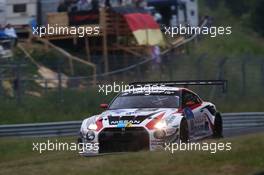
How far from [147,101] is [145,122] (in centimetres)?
144

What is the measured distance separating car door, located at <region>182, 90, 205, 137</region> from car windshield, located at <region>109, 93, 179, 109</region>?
0.23 metres

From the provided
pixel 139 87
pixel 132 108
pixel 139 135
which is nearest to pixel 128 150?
pixel 139 135

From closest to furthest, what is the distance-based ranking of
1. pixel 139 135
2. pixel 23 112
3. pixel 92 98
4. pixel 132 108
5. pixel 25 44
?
pixel 139 135
pixel 132 108
pixel 23 112
pixel 92 98
pixel 25 44

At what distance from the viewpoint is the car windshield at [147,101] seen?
50.0ft

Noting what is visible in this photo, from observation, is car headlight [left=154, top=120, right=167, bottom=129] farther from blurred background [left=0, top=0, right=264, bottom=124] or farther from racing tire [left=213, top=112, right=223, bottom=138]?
blurred background [left=0, top=0, right=264, bottom=124]

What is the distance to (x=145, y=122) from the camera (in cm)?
1397

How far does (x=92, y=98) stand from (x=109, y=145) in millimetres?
Answer: 12155

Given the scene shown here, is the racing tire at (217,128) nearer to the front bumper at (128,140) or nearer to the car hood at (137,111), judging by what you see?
the car hood at (137,111)

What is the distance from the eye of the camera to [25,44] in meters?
29.8

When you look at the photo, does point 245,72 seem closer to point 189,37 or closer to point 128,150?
point 189,37

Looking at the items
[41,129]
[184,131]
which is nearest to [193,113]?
[184,131]

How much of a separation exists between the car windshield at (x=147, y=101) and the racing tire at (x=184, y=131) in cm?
71

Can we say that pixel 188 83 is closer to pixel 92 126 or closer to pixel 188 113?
pixel 188 113

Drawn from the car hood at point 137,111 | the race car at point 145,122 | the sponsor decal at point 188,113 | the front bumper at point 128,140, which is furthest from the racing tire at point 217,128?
the front bumper at point 128,140
